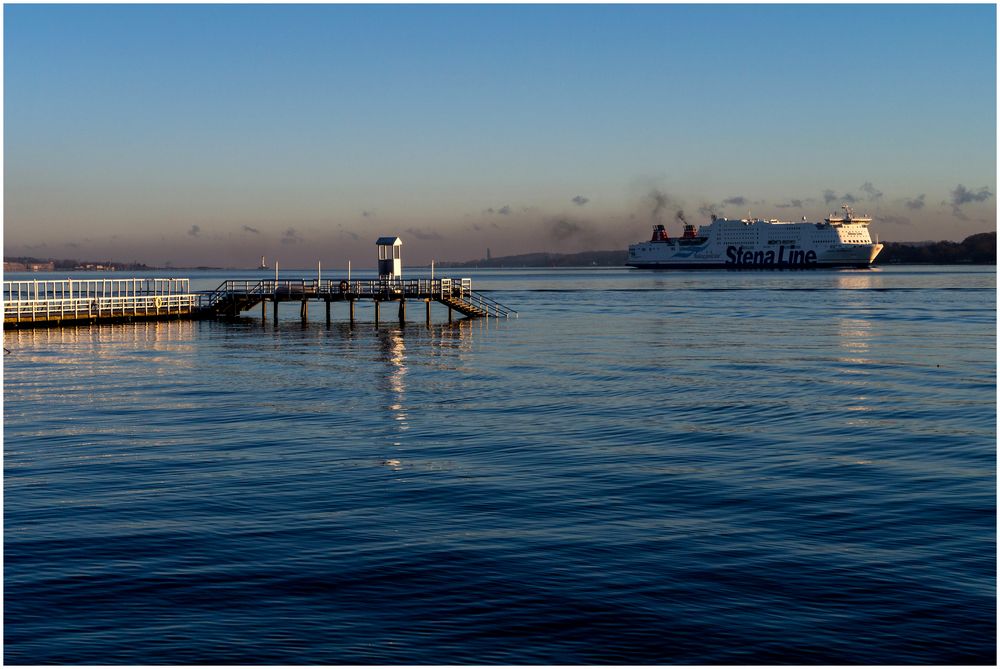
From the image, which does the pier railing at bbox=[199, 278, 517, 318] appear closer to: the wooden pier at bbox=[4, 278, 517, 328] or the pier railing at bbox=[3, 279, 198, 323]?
the wooden pier at bbox=[4, 278, 517, 328]

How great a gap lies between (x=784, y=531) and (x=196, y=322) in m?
52.8

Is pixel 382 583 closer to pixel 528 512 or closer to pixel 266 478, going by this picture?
pixel 528 512

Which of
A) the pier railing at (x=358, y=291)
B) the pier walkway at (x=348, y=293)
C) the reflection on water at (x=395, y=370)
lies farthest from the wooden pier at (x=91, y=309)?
the reflection on water at (x=395, y=370)

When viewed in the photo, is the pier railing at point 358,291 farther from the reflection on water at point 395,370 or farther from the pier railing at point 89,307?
the reflection on water at point 395,370

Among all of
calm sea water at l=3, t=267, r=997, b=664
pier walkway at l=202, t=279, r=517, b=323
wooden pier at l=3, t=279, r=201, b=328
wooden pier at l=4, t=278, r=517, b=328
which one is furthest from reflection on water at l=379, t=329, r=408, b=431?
wooden pier at l=3, t=279, r=201, b=328

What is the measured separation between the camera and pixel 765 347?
48.4 m

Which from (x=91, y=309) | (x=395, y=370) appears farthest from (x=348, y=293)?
(x=395, y=370)

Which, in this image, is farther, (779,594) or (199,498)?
(199,498)

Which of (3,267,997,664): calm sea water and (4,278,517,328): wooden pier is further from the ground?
(4,278,517,328): wooden pier

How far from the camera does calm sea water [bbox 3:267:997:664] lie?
461 inches

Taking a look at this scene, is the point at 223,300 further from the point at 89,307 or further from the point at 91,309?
the point at 89,307

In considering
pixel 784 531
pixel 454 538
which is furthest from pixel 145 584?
pixel 784 531

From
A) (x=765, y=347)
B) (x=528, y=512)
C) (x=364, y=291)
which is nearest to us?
(x=528, y=512)

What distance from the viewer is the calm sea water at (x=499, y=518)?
11.7m
